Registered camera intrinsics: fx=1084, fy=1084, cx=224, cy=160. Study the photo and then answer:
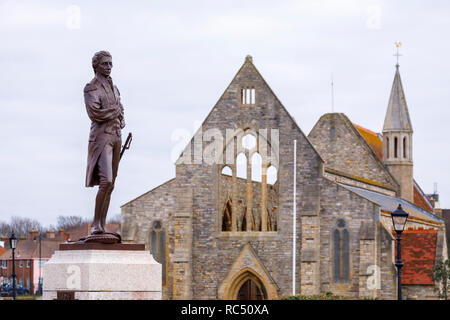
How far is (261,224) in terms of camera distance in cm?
5141

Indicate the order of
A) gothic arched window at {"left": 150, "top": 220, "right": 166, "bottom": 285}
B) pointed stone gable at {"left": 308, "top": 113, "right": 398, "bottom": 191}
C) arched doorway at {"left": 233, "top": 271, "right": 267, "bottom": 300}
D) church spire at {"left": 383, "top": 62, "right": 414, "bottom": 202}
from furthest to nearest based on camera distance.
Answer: church spire at {"left": 383, "top": 62, "right": 414, "bottom": 202} → pointed stone gable at {"left": 308, "top": 113, "right": 398, "bottom": 191} → gothic arched window at {"left": 150, "top": 220, "right": 166, "bottom": 285} → arched doorway at {"left": 233, "top": 271, "right": 267, "bottom": 300}

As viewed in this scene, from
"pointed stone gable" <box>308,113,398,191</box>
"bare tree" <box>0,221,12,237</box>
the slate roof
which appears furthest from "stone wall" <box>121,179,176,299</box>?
"bare tree" <box>0,221,12,237</box>

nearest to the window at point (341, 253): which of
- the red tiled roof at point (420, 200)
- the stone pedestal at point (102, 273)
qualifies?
the red tiled roof at point (420, 200)

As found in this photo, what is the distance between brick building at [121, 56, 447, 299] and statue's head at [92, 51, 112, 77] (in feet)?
98.8

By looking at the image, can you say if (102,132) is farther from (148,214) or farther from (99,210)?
(148,214)

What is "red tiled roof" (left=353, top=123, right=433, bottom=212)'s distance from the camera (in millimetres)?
69812

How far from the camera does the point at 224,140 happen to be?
169 ft

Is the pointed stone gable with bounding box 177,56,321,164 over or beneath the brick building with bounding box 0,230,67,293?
over

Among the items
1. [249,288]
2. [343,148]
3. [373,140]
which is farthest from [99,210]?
[373,140]

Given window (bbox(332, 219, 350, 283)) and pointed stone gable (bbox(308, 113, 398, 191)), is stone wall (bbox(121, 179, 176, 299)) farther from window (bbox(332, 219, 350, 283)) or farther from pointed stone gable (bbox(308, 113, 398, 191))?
pointed stone gable (bbox(308, 113, 398, 191))

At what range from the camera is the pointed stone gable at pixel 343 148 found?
65.2 metres

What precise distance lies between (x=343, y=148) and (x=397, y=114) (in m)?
5.21

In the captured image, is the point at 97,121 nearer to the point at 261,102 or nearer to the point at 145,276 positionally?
the point at 145,276
